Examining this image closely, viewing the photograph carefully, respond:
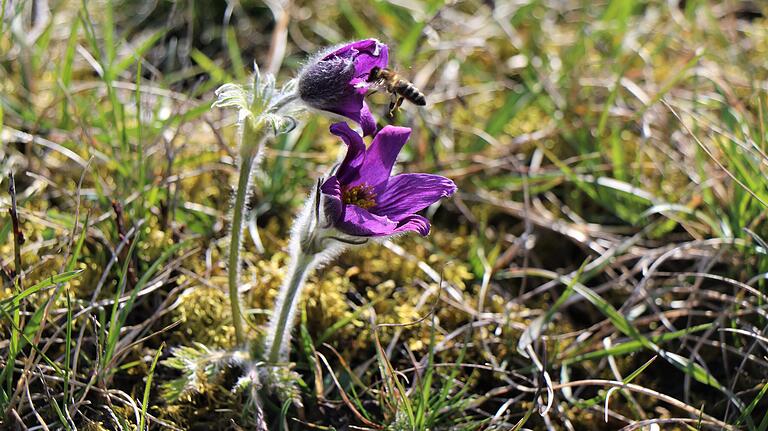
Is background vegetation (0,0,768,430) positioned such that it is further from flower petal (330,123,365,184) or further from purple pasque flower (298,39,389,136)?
purple pasque flower (298,39,389,136)

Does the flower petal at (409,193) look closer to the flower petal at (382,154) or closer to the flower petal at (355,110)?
the flower petal at (382,154)

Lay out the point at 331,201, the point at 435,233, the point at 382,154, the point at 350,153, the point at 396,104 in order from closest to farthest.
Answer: the point at 331,201 < the point at 350,153 < the point at 382,154 < the point at 396,104 < the point at 435,233

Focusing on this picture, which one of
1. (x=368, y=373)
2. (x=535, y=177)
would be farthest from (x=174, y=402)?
(x=535, y=177)

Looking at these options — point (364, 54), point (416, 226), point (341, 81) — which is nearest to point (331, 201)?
point (416, 226)

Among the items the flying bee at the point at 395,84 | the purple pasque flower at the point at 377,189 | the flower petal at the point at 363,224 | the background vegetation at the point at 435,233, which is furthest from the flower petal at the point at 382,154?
the background vegetation at the point at 435,233

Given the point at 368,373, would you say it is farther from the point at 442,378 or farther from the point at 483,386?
the point at 483,386

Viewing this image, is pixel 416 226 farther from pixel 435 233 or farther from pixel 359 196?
pixel 435 233

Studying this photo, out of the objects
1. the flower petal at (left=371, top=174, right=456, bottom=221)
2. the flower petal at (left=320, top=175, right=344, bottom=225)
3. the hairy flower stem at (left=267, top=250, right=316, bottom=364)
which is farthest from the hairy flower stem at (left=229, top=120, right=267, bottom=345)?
the flower petal at (left=371, top=174, right=456, bottom=221)
